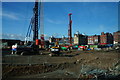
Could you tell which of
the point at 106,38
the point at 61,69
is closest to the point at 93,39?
the point at 106,38

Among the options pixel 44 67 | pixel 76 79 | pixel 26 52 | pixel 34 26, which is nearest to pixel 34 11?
pixel 34 26

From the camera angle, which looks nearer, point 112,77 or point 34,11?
point 112,77

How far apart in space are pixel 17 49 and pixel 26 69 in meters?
13.9

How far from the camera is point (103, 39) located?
11438 centimetres

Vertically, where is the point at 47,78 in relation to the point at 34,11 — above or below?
below

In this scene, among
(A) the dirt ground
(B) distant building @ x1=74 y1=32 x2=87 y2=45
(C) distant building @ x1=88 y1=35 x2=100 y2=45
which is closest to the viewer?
(A) the dirt ground

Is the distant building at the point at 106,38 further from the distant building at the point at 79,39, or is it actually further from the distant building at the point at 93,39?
the distant building at the point at 79,39

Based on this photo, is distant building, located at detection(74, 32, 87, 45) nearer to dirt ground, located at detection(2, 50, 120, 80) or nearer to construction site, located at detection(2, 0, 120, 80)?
construction site, located at detection(2, 0, 120, 80)

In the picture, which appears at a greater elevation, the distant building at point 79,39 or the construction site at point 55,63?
the distant building at point 79,39

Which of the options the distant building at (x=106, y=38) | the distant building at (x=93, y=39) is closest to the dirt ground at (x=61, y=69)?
the distant building at (x=106, y=38)

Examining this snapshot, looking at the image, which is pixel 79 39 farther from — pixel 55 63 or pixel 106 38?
pixel 55 63

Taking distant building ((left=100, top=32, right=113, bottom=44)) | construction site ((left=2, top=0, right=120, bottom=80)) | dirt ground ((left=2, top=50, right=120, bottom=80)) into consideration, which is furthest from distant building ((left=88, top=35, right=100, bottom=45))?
dirt ground ((left=2, top=50, right=120, bottom=80))

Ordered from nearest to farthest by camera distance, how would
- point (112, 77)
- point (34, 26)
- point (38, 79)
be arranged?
point (112, 77), point (38, 79), point (34, 26)

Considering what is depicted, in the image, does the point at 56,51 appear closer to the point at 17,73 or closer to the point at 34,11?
the point at 17,73
